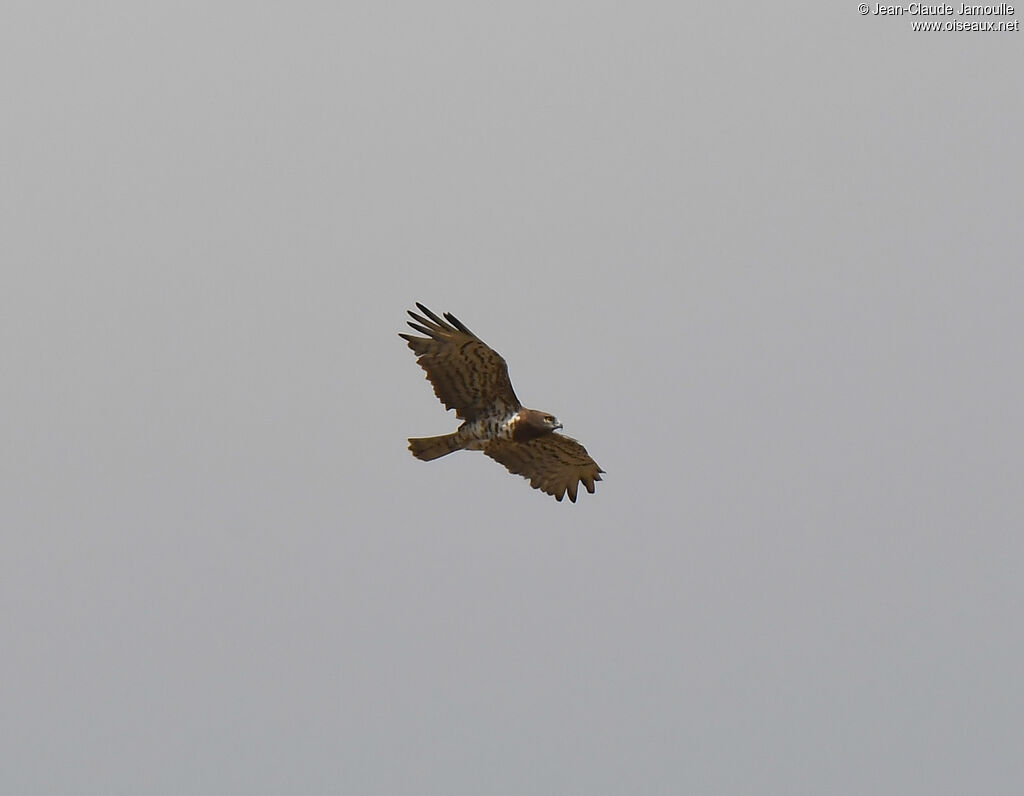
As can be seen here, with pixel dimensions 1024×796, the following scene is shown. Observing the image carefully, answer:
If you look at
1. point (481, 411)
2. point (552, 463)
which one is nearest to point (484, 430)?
point (481, 411)

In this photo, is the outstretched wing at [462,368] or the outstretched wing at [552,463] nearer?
the outstretched wing at [462,368]

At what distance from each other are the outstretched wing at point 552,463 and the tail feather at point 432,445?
661mm

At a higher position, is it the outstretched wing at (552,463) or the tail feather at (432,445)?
the outstretched wing at (552,463)

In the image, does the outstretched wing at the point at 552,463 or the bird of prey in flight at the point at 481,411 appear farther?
the outstretched wing at the point at 552,463

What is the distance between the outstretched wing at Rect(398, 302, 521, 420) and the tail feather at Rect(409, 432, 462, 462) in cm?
54

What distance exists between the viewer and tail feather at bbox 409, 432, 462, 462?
26234mm

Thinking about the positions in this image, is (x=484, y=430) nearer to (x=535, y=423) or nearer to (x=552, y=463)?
(x=535, y=423)

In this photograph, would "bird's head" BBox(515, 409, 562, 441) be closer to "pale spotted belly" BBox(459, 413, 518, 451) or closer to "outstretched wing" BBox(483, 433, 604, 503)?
"pale spotted belly" BBox(459, 413, 518, 451)

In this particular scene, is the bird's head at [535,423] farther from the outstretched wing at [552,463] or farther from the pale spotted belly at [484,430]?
the outstretched wing at [552,463]

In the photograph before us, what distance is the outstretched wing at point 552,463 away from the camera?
2659 centimetres

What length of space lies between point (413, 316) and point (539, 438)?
320cm

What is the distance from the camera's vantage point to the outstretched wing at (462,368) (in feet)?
81.7

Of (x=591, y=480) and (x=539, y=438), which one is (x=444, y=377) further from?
(x=591, y=480)

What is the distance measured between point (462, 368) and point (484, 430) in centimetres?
127
